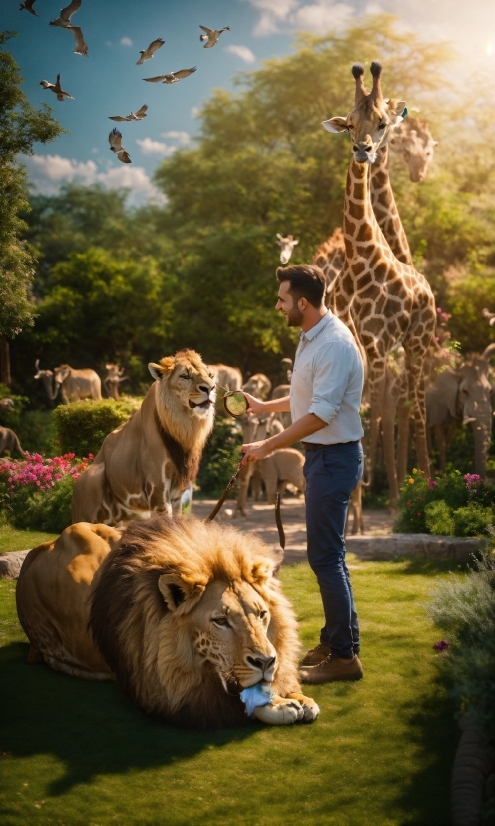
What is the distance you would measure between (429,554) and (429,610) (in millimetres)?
2950

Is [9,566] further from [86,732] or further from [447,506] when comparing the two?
[447,506]

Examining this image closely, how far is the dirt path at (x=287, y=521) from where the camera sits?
9.59 meters

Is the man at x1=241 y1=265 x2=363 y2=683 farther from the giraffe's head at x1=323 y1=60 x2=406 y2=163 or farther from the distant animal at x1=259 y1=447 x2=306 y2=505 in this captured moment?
the distant animal at x1=259 y1=447 x2=306 y2=505

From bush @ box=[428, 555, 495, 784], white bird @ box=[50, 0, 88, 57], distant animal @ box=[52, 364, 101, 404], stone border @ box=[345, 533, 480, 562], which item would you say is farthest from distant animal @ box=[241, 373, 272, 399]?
bush @ box=[428, 555, 495, 784]

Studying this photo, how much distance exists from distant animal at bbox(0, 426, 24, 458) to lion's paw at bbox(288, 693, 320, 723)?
899 cm

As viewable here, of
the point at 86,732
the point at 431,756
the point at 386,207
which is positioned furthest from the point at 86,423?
the point at 431,756

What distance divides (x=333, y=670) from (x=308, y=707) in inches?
22.7

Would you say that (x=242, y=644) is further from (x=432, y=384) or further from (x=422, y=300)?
(x=432, y=384)

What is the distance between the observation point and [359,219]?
8.98 meters

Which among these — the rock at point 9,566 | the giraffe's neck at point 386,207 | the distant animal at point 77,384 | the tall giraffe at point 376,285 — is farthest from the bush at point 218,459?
the rock at point 9,566

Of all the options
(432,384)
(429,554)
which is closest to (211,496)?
(432,384)

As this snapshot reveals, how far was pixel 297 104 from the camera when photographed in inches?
1236

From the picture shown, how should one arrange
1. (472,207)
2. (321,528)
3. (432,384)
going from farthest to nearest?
(472,207) → (432,384) → (321,528)

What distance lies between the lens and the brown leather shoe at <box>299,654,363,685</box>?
4953mm
